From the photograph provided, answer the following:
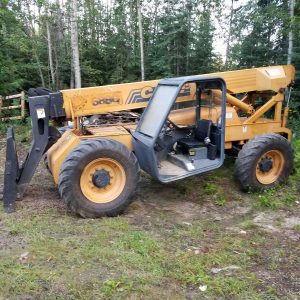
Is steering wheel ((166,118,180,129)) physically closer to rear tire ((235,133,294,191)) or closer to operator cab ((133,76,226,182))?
operator cab ((133,76,226,182))

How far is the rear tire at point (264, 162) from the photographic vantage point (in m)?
5.71

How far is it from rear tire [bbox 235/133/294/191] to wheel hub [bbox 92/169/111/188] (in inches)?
82.3

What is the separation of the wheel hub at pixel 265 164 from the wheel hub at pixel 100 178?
2.47m

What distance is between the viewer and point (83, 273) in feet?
11.3

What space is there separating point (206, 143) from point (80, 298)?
326 centimetres

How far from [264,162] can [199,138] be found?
108 centimetres

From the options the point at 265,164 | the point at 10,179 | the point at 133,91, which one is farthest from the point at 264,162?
the point at 10,179

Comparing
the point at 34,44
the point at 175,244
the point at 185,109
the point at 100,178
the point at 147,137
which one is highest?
the point at 34,44

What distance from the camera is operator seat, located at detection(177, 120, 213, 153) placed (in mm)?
5681

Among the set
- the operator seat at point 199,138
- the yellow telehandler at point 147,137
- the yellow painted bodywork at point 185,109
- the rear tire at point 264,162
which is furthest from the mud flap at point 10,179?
the rear tire at point 264,162

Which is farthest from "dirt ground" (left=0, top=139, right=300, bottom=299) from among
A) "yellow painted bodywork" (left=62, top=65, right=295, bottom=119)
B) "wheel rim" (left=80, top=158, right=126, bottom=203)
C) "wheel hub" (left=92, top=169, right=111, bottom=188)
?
"yellow painted bodywork" (left=62, top=65, right=295, bottom=119)

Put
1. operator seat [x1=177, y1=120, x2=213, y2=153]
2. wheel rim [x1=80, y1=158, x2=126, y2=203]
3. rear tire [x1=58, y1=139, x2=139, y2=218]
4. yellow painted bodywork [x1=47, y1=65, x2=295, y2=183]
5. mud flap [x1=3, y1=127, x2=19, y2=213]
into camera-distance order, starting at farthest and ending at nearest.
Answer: operator seat [x1=177, y1=120, x2=213, y2=153], yellow painted bodywork [x1=47, y1=65, x2=295, y2=183], mud flap [x1=3, y1=127, x2=19, y2=213], wheel rim [x1=80, y1=158, x2=126, y2=203], rear tire [x1=58, y1=139, x2=139, y2=218]

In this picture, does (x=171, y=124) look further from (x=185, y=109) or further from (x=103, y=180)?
(x=103, y=180)

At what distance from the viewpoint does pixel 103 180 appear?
4945mm
